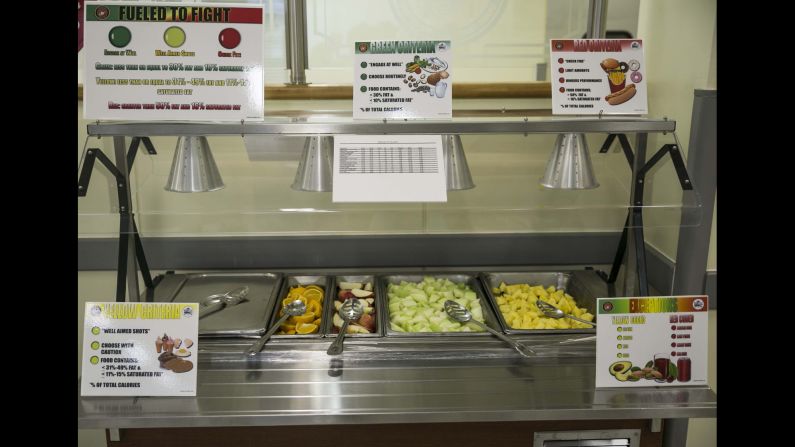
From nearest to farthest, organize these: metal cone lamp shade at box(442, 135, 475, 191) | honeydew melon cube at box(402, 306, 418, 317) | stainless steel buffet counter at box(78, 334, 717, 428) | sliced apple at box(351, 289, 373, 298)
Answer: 1. stainless steel buffet counter at box(78, 334, 717, 428)
2. metal cone lamp shade at box(442, 135, 475, 191)
3. honeydew melon cube at box(402, 306, 418, 317)
4. sliced apple at box(351, 289, 373, 298)

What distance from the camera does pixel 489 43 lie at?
75.8 inches

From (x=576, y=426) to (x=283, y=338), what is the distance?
667 mm

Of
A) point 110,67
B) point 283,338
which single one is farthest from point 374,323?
point 110,67

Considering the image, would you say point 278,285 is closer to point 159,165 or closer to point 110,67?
point 159,165

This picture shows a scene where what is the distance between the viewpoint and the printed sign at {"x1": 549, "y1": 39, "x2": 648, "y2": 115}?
4.40ft

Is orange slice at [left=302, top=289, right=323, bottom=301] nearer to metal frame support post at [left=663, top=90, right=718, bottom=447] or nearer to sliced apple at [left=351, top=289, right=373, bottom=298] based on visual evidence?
sliced apple at [left=351, top=289, right=373, bottom=298]

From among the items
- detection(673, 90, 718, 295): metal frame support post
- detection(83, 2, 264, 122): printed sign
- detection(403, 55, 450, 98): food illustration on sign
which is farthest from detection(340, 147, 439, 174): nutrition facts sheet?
detection(673, 90, 718, 295): metal frame support post

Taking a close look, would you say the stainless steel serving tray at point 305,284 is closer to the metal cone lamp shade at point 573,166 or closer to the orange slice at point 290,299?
the orange slice at point 290,299

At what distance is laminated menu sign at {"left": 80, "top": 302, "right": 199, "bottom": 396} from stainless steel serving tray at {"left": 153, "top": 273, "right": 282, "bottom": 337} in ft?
0.69

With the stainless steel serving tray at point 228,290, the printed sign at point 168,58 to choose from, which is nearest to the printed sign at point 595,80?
the printed sign at point 168,58

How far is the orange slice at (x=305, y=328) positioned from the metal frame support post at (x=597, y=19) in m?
0.93

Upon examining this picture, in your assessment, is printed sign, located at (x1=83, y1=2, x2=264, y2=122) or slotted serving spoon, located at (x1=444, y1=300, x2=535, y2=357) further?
slotted serving spoon, located at (x1=444, y1=300, x2=535, y2=357)

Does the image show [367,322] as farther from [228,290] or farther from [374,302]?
[228,290]

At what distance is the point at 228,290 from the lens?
1.72 meters
